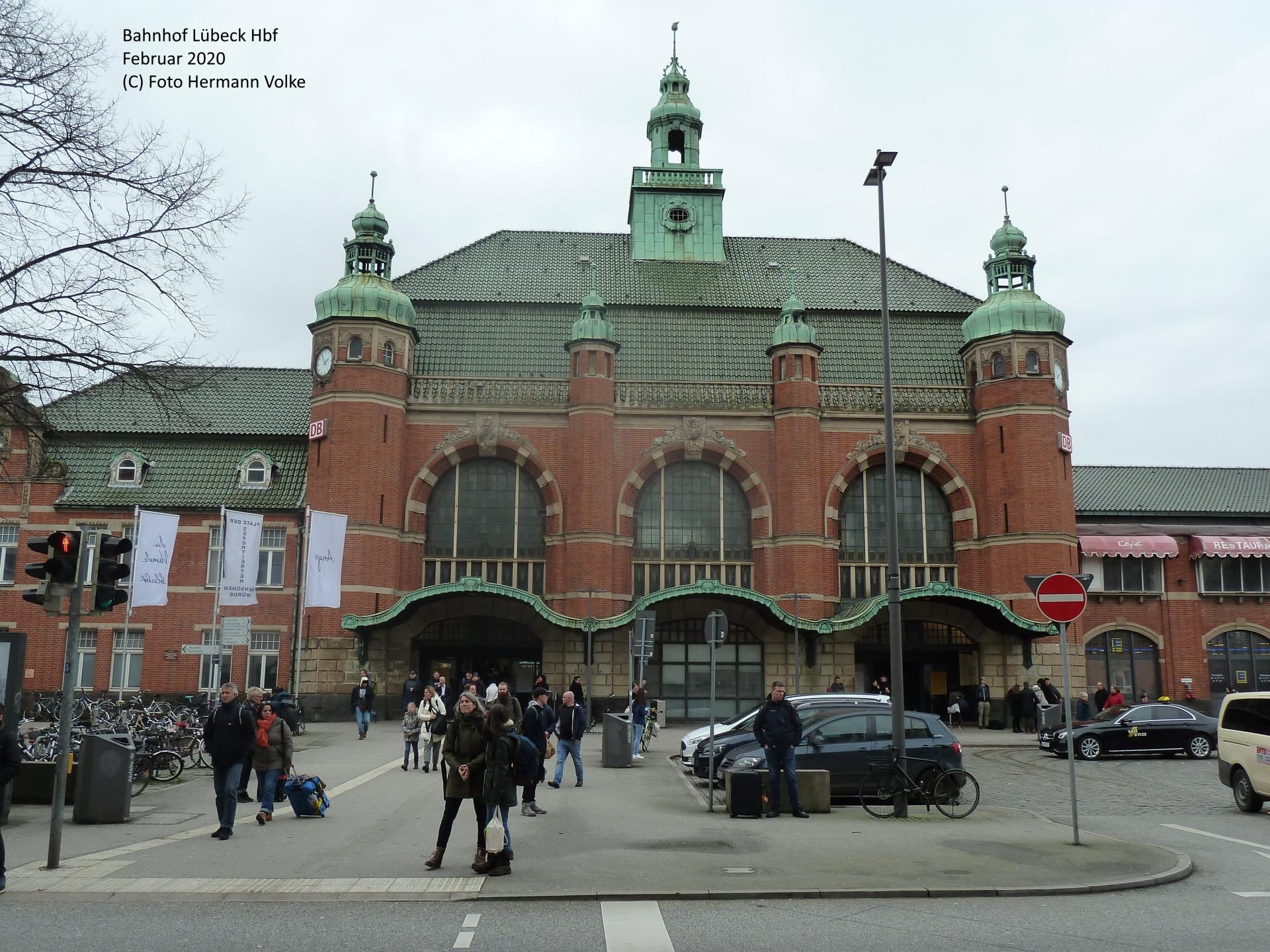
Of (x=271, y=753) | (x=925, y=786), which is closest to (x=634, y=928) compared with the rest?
(x=271, y=753)

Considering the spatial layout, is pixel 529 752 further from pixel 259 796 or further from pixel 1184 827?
pixel 1184 827

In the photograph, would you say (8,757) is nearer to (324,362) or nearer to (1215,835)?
(1215,835)

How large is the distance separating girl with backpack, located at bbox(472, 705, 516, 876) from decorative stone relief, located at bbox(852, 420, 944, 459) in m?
28.4

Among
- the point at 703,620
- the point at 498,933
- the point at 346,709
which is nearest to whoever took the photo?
the point at 498,933

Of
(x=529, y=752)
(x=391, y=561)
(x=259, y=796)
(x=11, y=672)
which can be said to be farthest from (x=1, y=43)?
(x=391, y=561)

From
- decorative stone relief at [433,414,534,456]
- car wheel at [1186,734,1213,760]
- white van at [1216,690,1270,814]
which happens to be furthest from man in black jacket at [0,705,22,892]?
decorative stone relief at [433,414,534,456]

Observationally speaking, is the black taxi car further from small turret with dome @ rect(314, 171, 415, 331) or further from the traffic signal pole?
small turret with dome @ rect(314, 171, 415, 331)

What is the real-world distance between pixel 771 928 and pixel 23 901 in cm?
645

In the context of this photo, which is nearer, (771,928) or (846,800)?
(771,928)

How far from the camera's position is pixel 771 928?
8.61m

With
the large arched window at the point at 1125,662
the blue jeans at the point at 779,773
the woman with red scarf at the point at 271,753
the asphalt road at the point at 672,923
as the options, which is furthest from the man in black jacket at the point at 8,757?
the large arched window at the point at 1125,662

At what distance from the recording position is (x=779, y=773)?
49.8ft

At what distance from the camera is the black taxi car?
25172mm

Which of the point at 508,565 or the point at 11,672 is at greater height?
the point at 508,565
